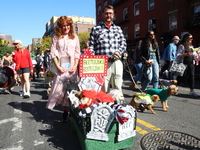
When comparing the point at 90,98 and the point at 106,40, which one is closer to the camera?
the point at 90,98

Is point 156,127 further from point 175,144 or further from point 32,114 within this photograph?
point 32,114

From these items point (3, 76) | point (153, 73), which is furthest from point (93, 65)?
point (3, 76)

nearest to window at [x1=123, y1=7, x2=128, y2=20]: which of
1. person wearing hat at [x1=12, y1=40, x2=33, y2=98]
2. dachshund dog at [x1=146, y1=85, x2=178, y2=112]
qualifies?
person wearing hat at [x1=12, y1=40, x2=33, y2=98]

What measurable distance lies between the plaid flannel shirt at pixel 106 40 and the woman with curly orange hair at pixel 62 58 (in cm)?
44

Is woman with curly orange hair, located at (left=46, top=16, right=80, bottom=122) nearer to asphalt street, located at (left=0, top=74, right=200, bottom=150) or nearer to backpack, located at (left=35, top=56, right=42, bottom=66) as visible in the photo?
asphalt street, located at (left=0, top=74, right=200, bottom=150)

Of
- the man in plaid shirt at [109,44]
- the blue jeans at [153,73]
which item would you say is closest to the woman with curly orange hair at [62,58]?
the man in plaid shirt at [109,44]

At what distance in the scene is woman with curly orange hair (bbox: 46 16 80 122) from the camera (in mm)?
3129

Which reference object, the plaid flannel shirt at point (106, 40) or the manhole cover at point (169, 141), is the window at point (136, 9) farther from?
the manhole cover at point (169, 141)

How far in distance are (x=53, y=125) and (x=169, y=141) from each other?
81.2 inches

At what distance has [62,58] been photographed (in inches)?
126

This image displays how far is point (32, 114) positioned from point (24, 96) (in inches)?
81.5

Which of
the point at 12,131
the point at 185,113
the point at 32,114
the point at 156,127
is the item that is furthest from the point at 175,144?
the point at 32,114

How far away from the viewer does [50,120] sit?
3535 mm

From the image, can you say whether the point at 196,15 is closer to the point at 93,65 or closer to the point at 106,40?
the point at 106,40
